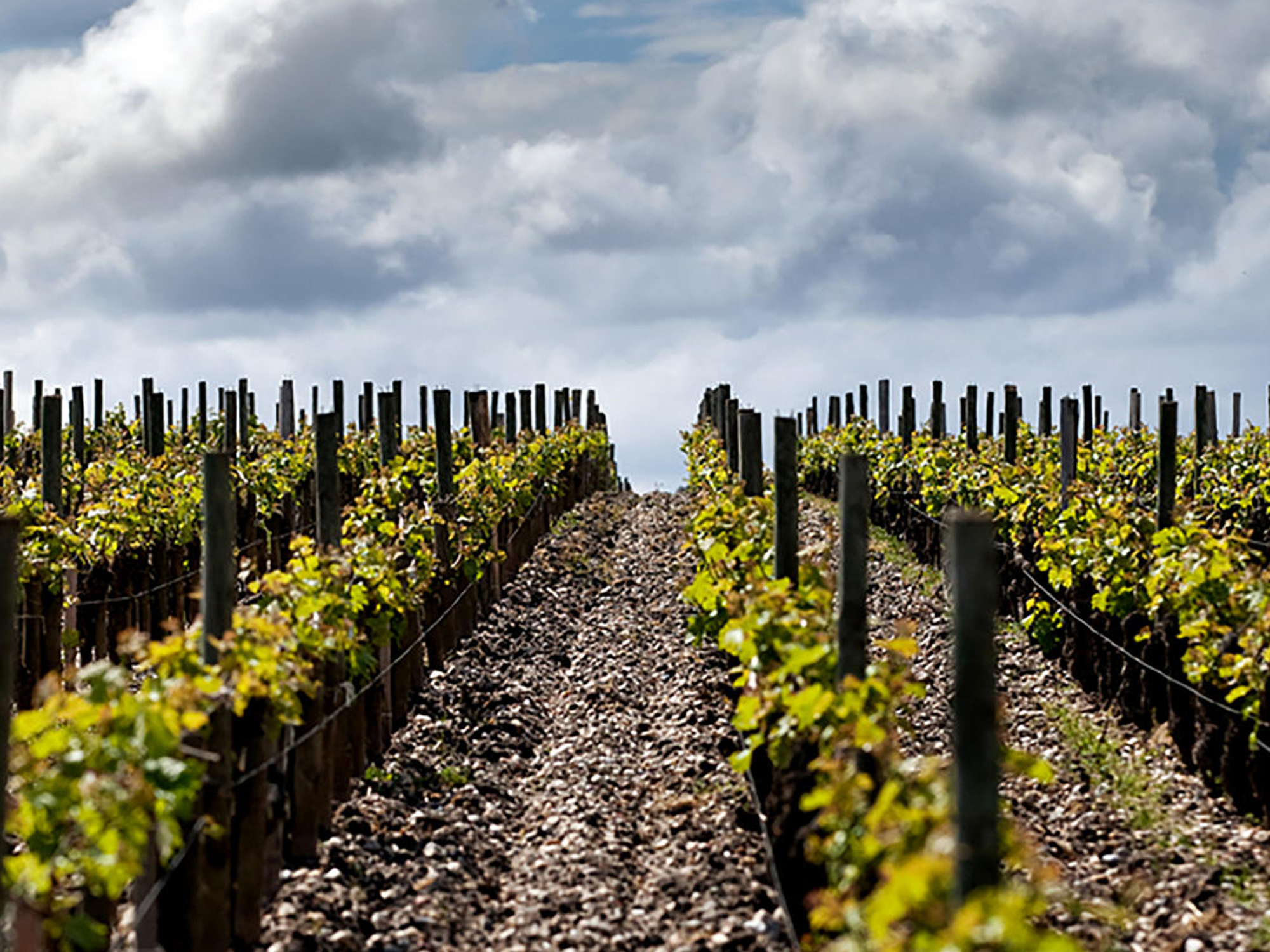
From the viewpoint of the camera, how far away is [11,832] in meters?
8.77

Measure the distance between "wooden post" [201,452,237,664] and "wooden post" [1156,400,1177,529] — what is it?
8242 mm

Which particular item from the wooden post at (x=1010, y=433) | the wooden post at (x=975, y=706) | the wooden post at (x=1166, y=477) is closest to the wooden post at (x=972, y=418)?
the wooden post at (x=1010, y=433)

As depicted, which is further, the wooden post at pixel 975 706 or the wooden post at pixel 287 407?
the wooden post at pixel 287 407

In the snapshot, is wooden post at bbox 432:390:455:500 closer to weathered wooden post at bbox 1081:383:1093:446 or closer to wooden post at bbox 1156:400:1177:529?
wooden post at bbox 1156:400:1177:529

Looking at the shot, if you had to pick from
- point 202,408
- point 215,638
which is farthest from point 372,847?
point 202,408

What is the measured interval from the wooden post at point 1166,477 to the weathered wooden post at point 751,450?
11.3 ft

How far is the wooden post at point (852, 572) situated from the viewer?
6730 millimetres

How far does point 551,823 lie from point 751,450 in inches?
163

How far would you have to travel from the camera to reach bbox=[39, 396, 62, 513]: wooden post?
569 inches

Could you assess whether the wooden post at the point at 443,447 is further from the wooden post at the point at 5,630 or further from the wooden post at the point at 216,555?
the wooden post at the point at 5,630

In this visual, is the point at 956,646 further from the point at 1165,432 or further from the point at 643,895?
the point at 1165,432

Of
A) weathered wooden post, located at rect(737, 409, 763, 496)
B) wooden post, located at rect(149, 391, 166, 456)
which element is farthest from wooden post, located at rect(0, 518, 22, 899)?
wooden post, located at rect(149, 391, 166, 456)

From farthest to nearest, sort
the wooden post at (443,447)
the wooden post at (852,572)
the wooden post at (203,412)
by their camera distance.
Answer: the wooden post at (203,412) → the wooden post at (443,447) → the wooden post at (852,572)

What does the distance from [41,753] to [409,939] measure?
2661mm
